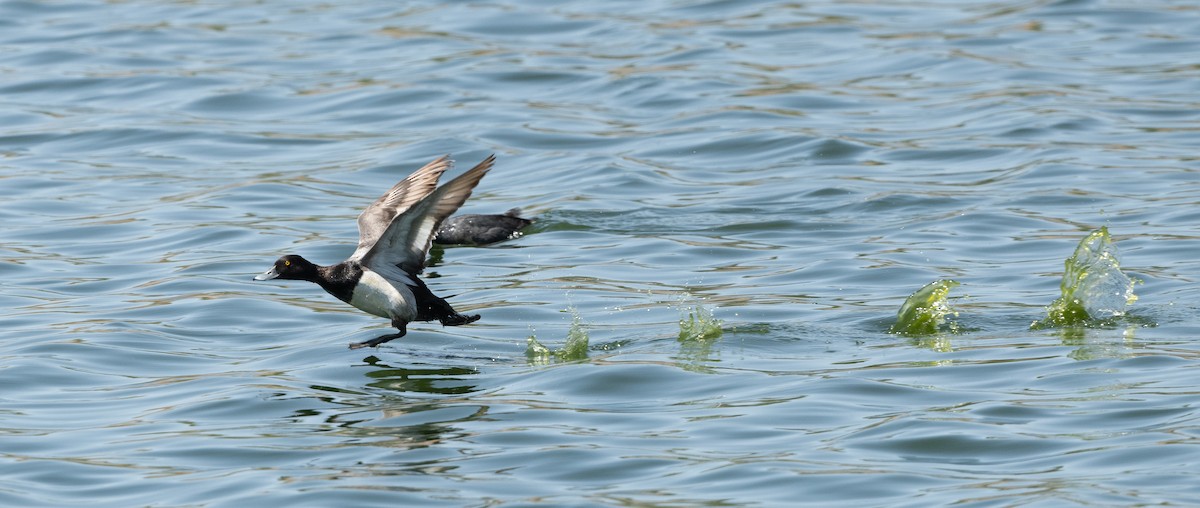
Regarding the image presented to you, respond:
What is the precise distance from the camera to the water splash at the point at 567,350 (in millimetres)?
9594

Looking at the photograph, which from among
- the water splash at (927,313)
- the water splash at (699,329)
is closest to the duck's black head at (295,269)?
the water splash at (699,329)

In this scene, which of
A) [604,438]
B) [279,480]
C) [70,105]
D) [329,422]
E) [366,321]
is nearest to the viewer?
[279,480]

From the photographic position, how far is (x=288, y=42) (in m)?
21.0

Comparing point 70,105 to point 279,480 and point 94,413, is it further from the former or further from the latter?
point 279,480

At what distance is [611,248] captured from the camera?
42.3 feet

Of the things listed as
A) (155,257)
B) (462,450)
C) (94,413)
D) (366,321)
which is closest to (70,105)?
(155,257)

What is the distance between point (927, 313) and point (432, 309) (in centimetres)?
287

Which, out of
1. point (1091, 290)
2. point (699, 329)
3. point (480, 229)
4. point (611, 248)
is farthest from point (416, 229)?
point (1091, 290)

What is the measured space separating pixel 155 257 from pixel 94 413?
4.17 m

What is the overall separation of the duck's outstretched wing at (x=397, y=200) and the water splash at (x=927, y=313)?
9.18 ft

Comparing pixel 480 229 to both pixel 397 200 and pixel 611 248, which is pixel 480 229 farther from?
pixel 397 200

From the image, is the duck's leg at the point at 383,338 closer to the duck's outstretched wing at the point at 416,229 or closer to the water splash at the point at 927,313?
the duck's outstretched wing at the point at 416,229

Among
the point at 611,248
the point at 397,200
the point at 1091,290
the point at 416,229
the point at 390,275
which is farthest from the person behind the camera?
the point at 611,248

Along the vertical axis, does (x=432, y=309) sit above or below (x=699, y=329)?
above
